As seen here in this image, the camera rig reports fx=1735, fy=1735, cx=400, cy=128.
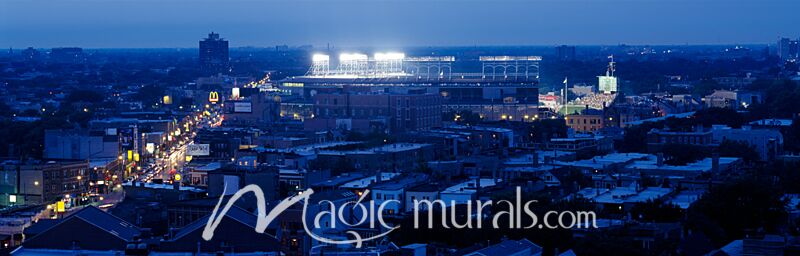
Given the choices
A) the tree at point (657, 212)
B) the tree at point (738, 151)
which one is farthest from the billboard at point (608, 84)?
the tree at point (657, 212)

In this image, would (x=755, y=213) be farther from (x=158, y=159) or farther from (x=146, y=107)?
(x=146, y=107)

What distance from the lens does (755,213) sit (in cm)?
3077

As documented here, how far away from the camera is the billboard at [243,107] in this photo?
64875 mm

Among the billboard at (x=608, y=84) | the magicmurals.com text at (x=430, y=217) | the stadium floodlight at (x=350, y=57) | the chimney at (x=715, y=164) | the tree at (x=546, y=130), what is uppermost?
the stadium floodlight at (x=350, y=57)

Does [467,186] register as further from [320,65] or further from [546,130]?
[320,65]

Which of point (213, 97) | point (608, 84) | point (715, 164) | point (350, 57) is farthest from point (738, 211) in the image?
point (350, 57)

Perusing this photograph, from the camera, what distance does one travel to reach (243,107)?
65.2 meters

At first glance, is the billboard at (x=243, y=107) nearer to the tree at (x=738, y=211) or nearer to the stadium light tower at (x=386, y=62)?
the stadium light tower at (x=386, y=62)

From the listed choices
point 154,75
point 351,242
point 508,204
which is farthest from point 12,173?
point 154,75

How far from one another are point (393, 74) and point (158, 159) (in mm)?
34908

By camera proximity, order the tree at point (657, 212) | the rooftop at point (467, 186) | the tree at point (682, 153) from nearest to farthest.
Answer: the tree at point (657, 212) < the rooftop at point (467, 186) < the tree at point (682, 153)

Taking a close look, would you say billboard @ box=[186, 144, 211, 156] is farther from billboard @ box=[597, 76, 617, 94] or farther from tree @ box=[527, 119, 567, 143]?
billboard @ box=[597, 76, 617, 94]

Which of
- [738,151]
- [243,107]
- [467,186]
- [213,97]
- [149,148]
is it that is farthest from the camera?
[213,97]

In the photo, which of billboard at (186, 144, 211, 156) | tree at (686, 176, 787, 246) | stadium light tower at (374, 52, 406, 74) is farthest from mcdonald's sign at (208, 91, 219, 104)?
tree at (686, 176, 787, 246)
